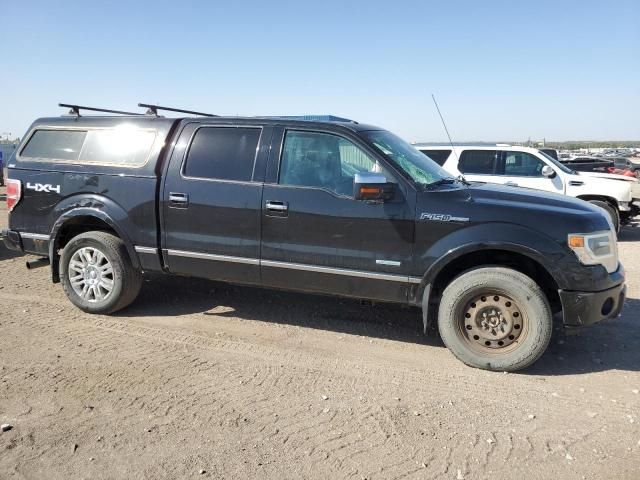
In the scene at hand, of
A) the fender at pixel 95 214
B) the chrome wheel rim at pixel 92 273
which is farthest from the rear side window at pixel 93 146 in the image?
the chrome wheel rim at pixel 92 273

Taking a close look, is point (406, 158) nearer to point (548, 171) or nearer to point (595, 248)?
point (595, 248)

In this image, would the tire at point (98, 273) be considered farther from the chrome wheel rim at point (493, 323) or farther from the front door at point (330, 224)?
the chrome wheel rim at point (493, 323)

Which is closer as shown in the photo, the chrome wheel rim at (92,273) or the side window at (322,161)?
the side window at (322,161)

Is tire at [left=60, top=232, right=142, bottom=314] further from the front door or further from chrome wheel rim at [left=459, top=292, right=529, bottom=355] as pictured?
chrome wheel rim at [left=459, top=292, right=529, bottom=355]

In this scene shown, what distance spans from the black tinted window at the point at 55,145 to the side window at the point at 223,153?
137 centimetres

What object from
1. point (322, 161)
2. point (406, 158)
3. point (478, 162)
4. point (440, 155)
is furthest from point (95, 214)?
point (478, 162)

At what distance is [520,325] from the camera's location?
4090 millimetres

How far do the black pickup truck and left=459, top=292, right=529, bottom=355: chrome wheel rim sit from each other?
0.01 m

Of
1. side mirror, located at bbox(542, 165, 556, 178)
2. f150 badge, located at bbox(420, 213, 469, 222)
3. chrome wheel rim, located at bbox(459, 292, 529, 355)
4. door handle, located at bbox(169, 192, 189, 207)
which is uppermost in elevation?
side mirror, located at bbox(542, 165, 556, 178)

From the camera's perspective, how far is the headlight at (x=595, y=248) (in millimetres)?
3895

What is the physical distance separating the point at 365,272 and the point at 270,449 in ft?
5.79

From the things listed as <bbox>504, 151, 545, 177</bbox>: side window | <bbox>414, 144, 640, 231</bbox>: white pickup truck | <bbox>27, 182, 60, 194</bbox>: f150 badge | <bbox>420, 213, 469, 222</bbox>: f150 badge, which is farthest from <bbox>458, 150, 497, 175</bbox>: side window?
<bbox>27, 182, 60, 194</bbox>: f150 badge

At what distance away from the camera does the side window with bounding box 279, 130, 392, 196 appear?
4418mm

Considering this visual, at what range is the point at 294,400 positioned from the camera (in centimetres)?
358
